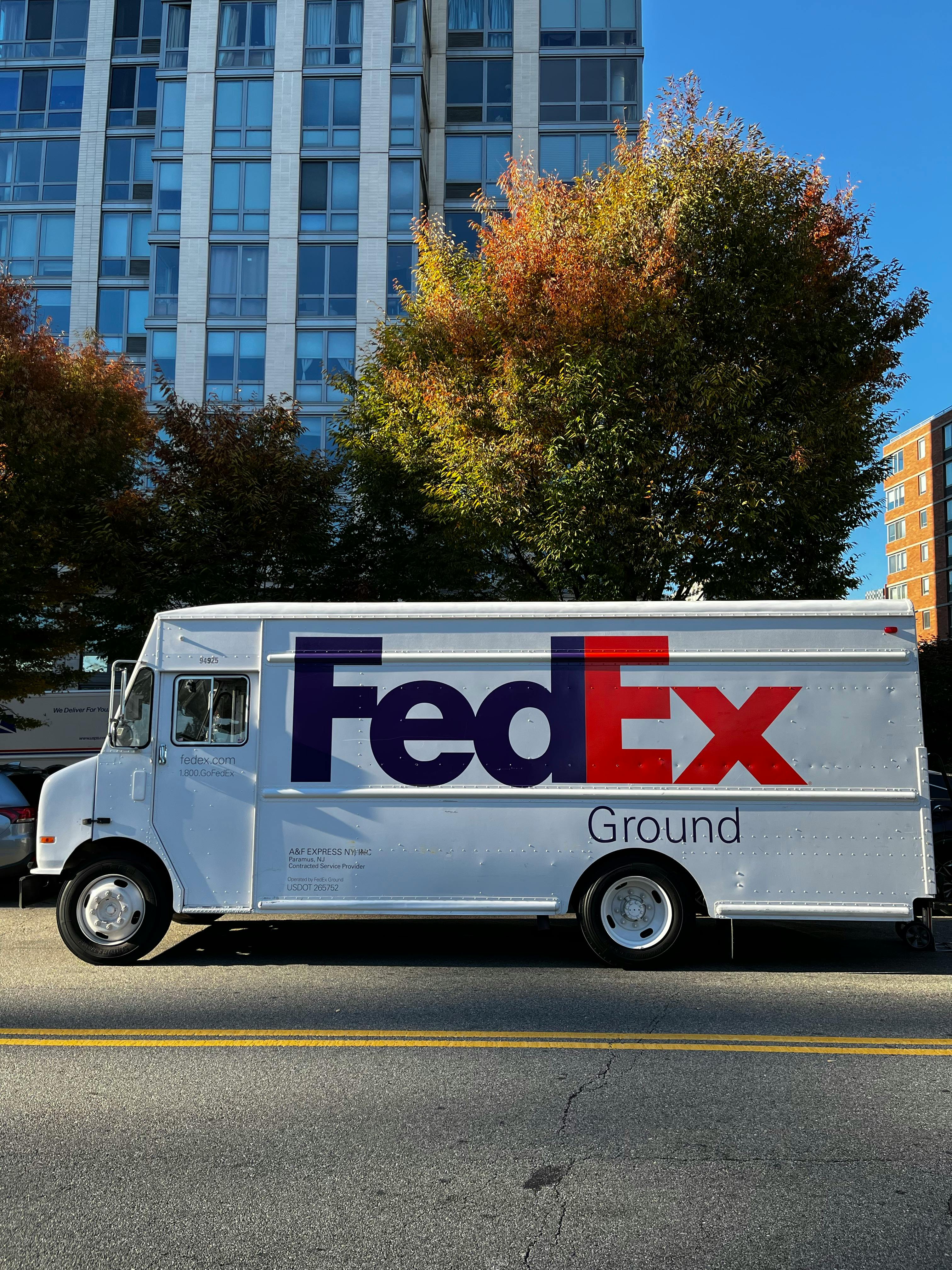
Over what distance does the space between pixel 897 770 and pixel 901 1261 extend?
17.0ft

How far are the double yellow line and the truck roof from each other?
3.39 metres

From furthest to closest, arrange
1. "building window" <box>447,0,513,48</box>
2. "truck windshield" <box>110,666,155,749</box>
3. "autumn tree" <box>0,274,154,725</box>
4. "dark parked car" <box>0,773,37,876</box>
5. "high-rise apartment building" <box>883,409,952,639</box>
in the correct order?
"high-rise apartment building" <box>883,409,952,639</box>, "building window" <box>447,0,513,48</box>, "autumn tree" <box>0,274,154,725</box>, "dark parked car" <box>0,773,37,876</box>, "truck windshield" <box>110,666,155,749</box>

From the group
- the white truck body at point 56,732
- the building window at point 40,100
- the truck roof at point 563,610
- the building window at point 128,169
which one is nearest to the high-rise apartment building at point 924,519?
the building window at point 128,169

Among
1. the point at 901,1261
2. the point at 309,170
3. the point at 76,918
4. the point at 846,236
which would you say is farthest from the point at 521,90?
the point at 901,1261

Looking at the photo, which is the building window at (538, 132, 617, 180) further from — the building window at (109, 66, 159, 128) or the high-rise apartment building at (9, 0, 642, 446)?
the building window at (109, 66, 159, 128)

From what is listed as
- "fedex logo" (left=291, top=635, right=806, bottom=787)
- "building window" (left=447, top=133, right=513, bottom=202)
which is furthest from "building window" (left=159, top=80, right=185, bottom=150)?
"fedex logo" (left=291, top=635, right=806, bottom=787)

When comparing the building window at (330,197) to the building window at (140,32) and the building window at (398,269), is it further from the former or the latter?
the building window at (140,32)

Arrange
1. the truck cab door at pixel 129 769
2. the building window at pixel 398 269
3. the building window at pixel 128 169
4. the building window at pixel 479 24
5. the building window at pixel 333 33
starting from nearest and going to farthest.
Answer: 1. the truck cab door at pixel 129 769
2. the building window at pixel 398 269
3. the building window at pixel 333 33
4. the building window at pixel 479 24
5. the building window at pixel 128 169

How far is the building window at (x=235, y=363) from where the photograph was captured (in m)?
31.6

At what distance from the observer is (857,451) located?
13391mm

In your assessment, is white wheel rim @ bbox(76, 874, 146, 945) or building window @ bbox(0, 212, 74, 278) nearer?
white wheel rim @ bbox(76, 874, 146, 945)

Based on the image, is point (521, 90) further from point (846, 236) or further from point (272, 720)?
point (272, 720)

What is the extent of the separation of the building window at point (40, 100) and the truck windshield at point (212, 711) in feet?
110

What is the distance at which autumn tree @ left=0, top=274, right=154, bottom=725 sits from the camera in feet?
52.7
